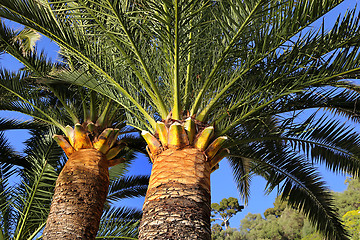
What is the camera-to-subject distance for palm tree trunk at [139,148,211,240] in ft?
12.7

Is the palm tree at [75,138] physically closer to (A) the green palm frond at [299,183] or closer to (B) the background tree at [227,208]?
(A) the green palm frond at [299,183]

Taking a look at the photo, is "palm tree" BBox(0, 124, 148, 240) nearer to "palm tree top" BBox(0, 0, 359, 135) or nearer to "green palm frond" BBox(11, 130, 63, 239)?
"green palm frond" BBox(11, 130, 63, 239)

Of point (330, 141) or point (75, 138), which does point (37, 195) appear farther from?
point (330, 141)

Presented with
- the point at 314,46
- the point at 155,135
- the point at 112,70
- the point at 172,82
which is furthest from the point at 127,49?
the point at 314,46

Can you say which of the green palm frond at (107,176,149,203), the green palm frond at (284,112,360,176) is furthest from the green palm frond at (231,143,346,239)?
the green palm frond at (107,176,149,203)

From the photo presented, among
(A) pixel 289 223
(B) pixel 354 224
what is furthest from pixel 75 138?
(A) pixel 289 223

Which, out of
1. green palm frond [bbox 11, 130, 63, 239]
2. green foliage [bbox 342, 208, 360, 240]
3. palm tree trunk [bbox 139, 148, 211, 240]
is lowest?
palm tree trunk [bbox 139, 148, 211, 240]

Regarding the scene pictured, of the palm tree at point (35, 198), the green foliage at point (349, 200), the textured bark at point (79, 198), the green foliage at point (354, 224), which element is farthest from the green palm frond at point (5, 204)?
the green foliage at point (349, 200)

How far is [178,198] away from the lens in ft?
13.3

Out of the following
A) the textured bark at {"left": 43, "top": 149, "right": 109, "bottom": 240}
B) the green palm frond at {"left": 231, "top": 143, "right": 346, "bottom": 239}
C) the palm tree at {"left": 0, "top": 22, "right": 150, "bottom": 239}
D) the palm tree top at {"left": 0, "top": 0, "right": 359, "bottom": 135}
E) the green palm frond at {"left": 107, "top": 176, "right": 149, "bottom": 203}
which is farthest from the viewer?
the green palm frond at {"left": 107, "top": 176, "right": 149, "bottom": 203}

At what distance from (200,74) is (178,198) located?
83.1 inches

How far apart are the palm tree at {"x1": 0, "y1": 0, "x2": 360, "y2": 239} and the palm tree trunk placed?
0.5 inches

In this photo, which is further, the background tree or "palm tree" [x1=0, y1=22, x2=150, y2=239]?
the background tree

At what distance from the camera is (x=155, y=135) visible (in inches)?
195
